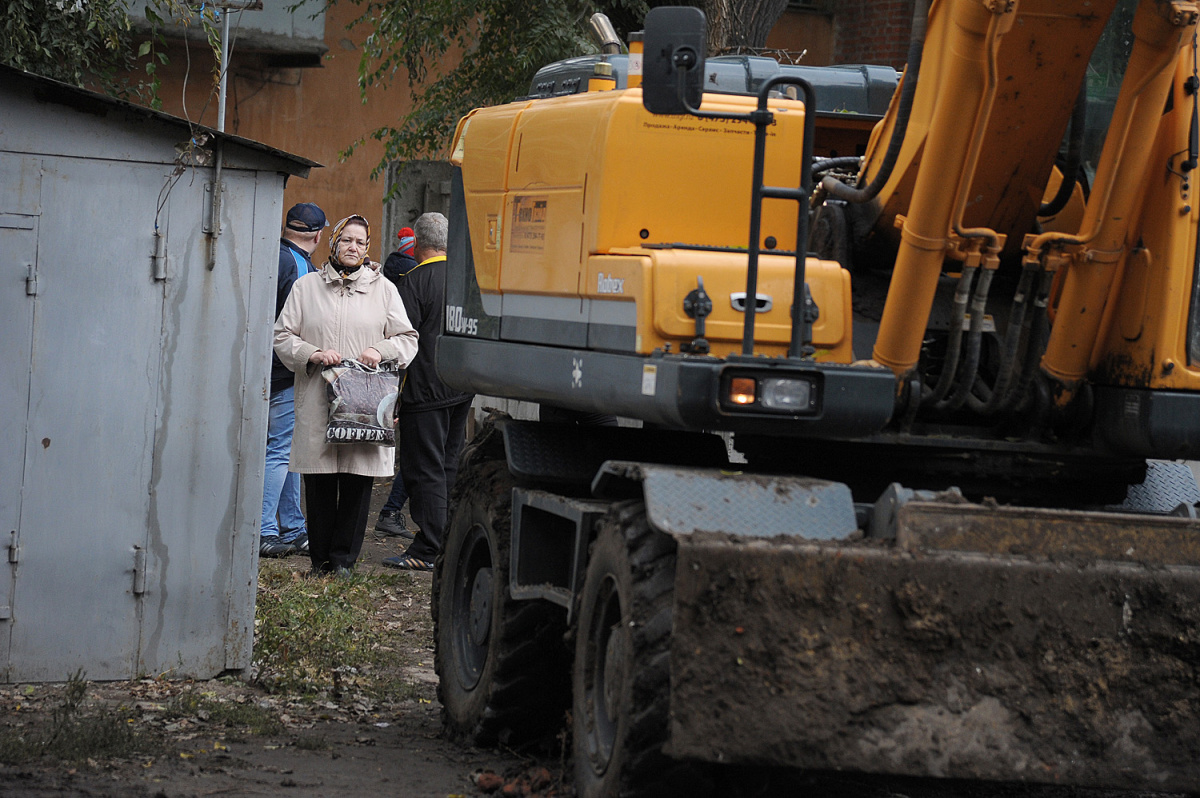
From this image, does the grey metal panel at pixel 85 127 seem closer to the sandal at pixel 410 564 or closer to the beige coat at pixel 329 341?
the beige coat at pixel 329 341

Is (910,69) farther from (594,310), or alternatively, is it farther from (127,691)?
(127,691)

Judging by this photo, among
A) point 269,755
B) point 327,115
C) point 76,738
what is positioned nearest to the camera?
point 76,738

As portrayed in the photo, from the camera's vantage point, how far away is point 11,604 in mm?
6805

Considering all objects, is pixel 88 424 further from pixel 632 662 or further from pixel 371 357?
pixel 632 662

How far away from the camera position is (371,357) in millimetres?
9602

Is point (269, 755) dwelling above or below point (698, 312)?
below

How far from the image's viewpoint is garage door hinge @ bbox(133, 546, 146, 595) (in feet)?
23.0

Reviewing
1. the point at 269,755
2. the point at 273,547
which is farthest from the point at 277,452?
the point at 269,755

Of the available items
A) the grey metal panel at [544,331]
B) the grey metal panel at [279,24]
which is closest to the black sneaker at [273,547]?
the grey metal panel at [544,331]

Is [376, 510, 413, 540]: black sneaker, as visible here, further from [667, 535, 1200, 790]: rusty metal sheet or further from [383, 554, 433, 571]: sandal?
[667, 535, 1200, 790]: rusty metal sheet

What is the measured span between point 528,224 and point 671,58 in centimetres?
138

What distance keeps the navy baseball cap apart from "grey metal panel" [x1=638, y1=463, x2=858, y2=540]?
6.33 metres

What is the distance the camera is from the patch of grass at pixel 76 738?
5746 millimetres

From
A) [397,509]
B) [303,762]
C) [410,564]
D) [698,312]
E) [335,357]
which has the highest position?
[698,312]
